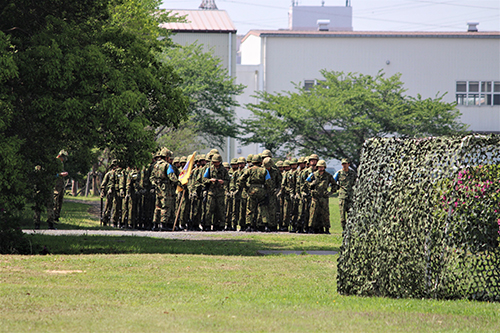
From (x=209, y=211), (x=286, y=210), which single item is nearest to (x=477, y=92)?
(x=286, y=210)

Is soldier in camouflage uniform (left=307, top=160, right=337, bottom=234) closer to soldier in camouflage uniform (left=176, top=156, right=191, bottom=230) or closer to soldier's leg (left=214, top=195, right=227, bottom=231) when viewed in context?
soldier's leg (left=214, top=195, right=227, bottom=231)

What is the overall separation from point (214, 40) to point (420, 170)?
Answer: 48.5m

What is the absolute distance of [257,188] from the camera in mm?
19641

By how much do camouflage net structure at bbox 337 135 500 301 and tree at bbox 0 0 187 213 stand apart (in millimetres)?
6164

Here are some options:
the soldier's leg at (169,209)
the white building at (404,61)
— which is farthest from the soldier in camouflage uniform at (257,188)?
the white building at (404,61)

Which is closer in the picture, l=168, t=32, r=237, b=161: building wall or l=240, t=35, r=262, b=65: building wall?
l=168, t=32, r=237, b=161: building wall

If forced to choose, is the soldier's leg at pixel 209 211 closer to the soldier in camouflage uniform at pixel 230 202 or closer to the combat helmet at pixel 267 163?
the soldier in camouflage uniform at pixel 230 202

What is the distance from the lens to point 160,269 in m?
10.7

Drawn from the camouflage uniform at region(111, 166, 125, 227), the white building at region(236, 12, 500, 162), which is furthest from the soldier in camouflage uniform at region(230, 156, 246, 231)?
the white building at region(236, 12, 500, 162)

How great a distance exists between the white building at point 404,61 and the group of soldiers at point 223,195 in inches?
1491

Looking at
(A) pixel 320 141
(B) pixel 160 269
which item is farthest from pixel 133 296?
(A) pixel 320 141

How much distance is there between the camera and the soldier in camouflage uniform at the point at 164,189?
747 inches

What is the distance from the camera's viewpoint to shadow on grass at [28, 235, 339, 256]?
43.8ft

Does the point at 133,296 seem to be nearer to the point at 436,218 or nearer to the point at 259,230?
the point at 436,218
